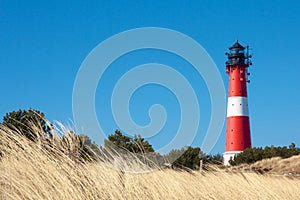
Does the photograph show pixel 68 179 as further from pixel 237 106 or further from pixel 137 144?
pixel 237 106

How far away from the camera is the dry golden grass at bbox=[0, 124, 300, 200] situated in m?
3.54

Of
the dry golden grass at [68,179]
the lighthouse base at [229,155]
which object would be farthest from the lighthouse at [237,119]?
the dry golden grass at [68,179]

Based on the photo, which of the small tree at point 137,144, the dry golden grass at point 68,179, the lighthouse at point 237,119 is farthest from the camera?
the lighthouse at point 237,119

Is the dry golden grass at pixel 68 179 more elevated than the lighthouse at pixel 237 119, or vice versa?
the lighthouse at pixel 237 119

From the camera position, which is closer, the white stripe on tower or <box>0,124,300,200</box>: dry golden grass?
<box>0,124,300,200</box>: dry golden grass

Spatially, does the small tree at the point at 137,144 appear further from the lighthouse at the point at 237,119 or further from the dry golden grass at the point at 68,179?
the lighthouse at the point at 237,119

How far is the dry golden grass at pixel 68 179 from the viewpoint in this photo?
11.6 ft

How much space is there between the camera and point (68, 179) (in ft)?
12.2

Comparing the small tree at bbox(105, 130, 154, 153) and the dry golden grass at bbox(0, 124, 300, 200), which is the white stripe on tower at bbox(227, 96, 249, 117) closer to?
the small tree at bbox(105, 130, 154, 153)

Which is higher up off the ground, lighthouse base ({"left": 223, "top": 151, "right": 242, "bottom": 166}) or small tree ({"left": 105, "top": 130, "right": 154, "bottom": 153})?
lighthouse base ({"left": 223, "top": 151, "right": 242, "bottom": 166})

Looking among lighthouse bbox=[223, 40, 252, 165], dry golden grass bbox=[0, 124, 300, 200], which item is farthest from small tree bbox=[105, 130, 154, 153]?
lighthouse bbox=[223, 40, 252, 165]

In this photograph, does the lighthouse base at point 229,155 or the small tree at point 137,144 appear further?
the lighthouse base at point 229,155

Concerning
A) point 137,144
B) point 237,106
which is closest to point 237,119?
point 237,106

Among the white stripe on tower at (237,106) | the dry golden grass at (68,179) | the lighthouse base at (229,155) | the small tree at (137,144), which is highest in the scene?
the white stripe on tower at (237,106)
